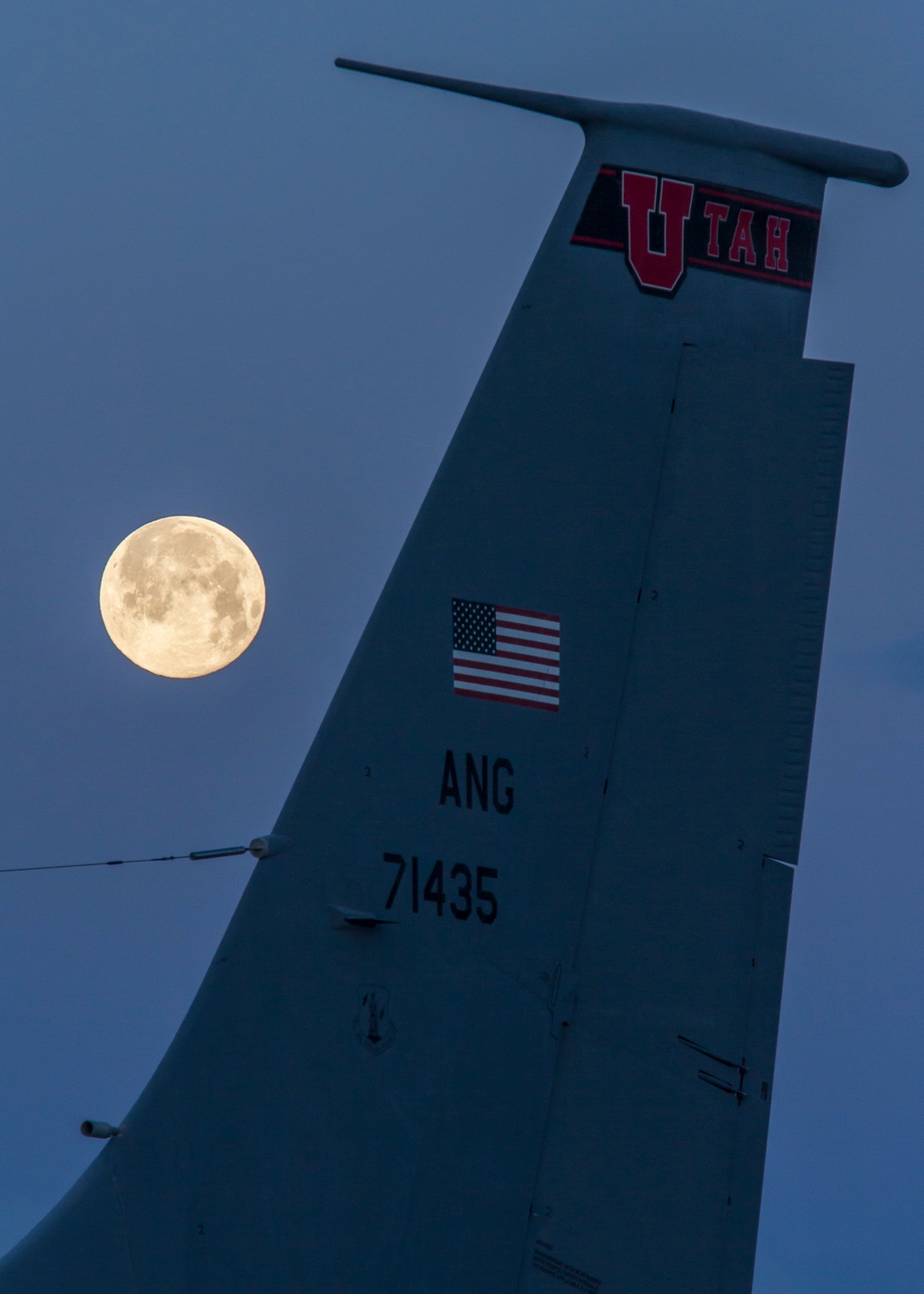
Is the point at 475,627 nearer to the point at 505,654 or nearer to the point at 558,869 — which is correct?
the point at 505,654

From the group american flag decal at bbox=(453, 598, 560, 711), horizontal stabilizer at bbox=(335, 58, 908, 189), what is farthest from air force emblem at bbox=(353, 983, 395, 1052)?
horizontal stabilizer at bbox=(335, 58, 908, 189)

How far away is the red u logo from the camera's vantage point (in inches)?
253

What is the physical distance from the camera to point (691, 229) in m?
6.51

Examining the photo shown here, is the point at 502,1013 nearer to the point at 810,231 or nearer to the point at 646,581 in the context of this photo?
the point at 646,581

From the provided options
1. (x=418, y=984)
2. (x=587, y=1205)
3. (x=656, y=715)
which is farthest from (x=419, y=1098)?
(x=656, y=715)

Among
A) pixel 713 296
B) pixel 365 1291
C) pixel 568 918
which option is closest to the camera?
pixel 365 1291

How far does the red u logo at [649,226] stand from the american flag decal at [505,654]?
65.3 inches

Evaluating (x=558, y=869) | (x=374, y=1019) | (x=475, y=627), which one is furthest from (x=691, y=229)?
(x=374, y=1019)

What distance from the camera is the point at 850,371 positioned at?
6.31 meters

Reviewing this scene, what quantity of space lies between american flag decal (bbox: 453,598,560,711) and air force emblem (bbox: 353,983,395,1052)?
1.33 meters

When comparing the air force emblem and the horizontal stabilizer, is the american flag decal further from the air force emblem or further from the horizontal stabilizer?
the horizontal stabilizer

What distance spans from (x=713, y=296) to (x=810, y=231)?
61 cm

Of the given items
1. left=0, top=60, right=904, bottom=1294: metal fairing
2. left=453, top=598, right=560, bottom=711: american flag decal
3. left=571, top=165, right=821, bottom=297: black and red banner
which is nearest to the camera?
left=0, top=60, right=904, bottom=1294: metal fairing

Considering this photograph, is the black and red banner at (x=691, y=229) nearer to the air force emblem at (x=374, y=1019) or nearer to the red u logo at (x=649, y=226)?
the red u logo at (x=649, y=226)
